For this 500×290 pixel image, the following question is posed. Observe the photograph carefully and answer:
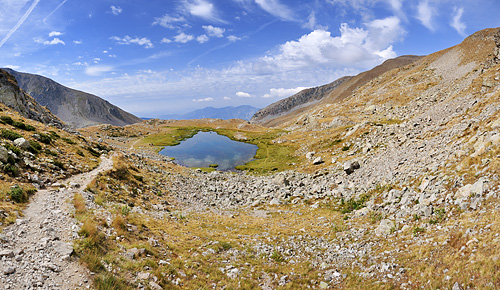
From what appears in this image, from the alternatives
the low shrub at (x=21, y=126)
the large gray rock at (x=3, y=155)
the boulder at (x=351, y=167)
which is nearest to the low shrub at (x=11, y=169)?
the large gray rock at (x=3, y=155)

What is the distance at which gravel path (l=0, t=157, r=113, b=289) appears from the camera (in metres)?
9.51

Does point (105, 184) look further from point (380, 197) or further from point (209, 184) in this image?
point (380, 197)

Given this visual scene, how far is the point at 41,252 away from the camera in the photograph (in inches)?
439

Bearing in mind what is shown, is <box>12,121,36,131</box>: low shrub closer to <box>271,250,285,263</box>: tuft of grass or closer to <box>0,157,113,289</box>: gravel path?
<box>0,157,113,289</box>: gravel path

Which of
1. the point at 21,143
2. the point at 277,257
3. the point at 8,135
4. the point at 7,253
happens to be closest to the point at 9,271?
the point at 7,253

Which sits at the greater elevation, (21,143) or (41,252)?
(21,143)

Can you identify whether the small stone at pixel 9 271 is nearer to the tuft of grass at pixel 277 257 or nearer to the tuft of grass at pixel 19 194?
the tuft of grass at pixel 19 194

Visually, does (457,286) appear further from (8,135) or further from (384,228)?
(8,135)

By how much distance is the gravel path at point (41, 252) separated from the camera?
9.51m

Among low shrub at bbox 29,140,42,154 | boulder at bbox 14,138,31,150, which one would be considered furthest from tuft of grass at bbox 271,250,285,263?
boulder at bbox 14,138,31,150

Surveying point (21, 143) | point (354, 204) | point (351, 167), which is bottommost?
point (354, 204)

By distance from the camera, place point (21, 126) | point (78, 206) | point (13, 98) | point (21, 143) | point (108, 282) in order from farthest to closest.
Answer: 1. point (13, 98)
2. point (21, 126)
3. point (21, 143)
4. point (78, 206)
5. point (108, 282)

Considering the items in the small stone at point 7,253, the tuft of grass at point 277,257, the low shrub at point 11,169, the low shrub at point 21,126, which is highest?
the low shrub at point 21,126

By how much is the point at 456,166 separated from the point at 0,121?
5563 centimetres
